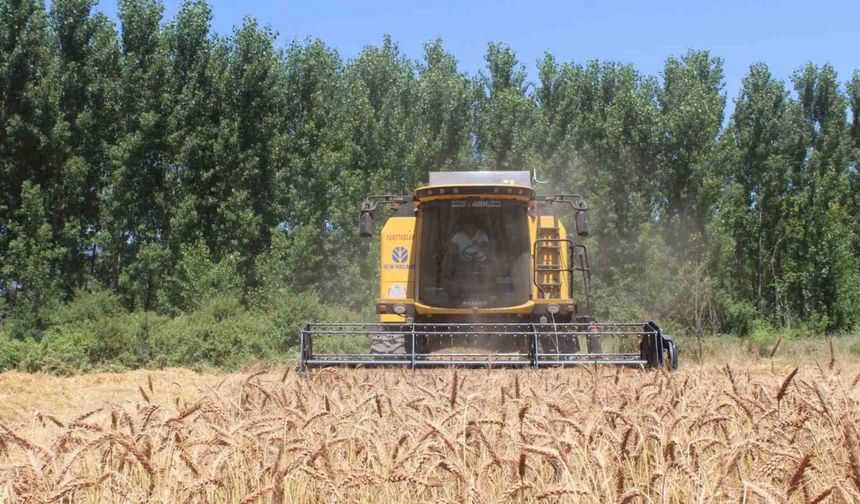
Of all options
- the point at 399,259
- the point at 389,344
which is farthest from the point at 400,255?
the point at 389,344

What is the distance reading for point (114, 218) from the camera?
2377 centimetres

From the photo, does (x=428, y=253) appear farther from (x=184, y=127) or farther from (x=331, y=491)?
(x=184, y=127)

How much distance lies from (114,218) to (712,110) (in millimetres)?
18051

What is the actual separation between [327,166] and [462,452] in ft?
73.7

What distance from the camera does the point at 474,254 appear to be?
10984 millimetres

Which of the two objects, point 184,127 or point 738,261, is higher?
point 184,127

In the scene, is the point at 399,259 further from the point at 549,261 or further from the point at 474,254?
the point at 549,261

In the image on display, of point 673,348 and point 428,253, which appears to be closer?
point 673,348

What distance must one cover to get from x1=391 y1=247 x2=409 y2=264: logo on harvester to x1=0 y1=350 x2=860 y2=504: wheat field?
22.1 feet

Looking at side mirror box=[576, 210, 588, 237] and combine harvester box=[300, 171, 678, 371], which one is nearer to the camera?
side mirror box=[576, 210, 588, 237]

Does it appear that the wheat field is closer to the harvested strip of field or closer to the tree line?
the harvested strip of field

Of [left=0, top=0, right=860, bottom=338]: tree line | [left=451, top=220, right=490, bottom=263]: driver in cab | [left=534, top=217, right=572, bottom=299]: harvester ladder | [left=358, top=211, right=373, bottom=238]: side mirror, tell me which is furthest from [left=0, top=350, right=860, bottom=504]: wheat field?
[left=0, top=0, right=860, bottom=338]: tree line

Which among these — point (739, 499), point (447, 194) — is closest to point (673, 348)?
point (447, 194)

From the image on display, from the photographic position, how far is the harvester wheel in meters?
9.94
